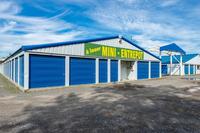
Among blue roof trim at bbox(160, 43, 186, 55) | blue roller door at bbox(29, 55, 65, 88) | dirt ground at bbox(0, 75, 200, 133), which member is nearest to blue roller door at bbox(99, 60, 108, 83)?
blue roller door at bbox(29, 55, 65, 88)

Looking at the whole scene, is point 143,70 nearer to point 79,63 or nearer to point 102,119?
point 79,63

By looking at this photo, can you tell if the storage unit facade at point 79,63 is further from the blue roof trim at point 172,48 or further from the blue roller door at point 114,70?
the blue roof trim at point 172,48

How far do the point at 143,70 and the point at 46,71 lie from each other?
51.3 feet

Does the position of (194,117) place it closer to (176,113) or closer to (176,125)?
(176,113)

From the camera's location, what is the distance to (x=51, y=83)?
674 inches

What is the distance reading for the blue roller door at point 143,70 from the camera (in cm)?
2770

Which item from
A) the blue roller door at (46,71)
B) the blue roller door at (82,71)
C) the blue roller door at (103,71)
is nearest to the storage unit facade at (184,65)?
the blue roller door at (103,71)

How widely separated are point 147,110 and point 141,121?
1.79m

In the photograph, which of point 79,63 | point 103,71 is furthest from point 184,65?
point 79,63

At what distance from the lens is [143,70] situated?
93.1ft

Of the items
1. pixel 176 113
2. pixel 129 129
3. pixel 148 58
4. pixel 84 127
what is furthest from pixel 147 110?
pixel 148 58

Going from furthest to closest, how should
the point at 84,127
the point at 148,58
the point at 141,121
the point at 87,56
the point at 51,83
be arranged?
the point at 148,58 < the point at 87,56 < the point at 51,83 < the point at 141,121 < the point at 84,127

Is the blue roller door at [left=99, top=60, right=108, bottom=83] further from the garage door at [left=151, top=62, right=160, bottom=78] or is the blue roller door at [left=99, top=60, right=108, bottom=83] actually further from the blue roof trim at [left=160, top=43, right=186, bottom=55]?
the blue roof trim at [left=160, top=43, right=186, bottom=55]

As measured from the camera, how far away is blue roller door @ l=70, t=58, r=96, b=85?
62.1 feet
